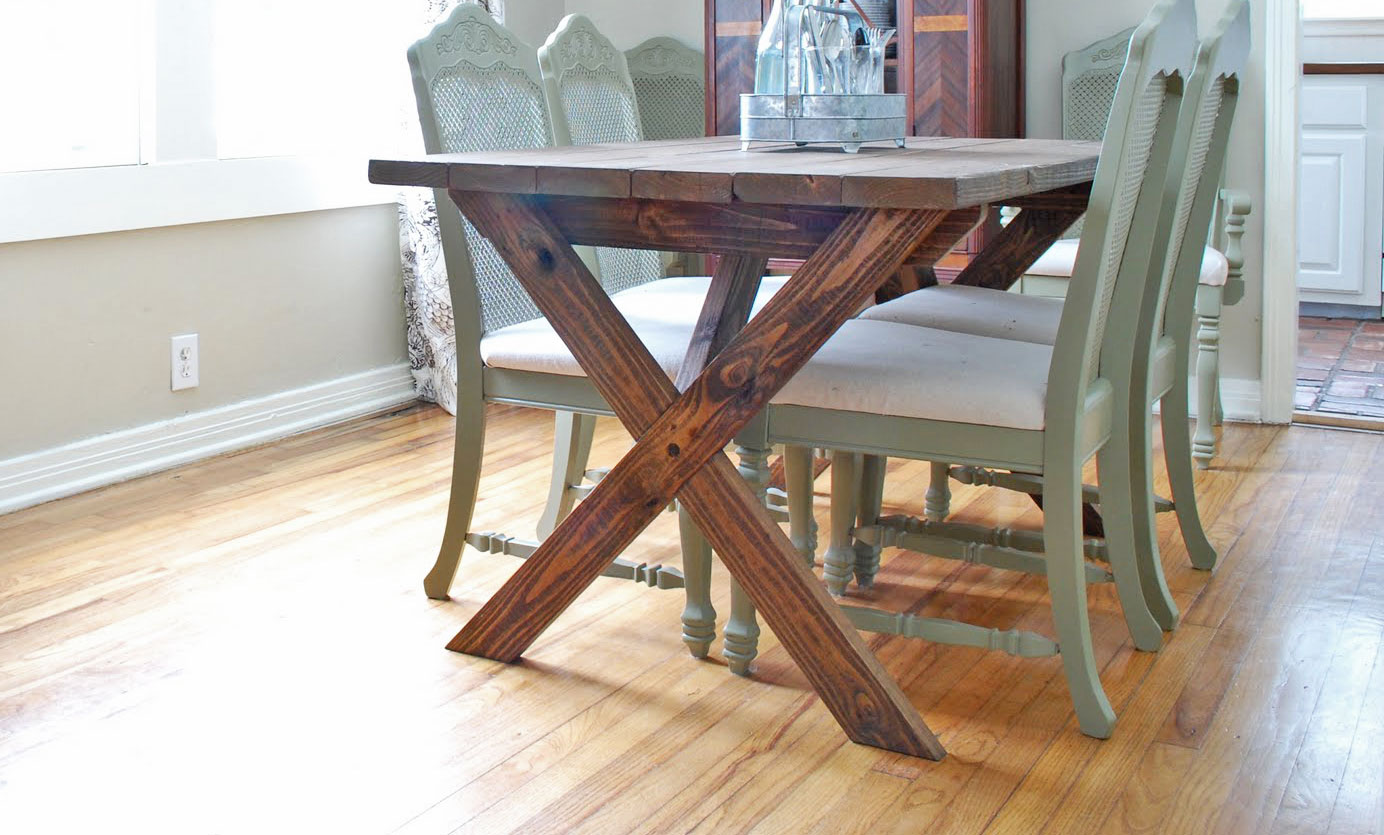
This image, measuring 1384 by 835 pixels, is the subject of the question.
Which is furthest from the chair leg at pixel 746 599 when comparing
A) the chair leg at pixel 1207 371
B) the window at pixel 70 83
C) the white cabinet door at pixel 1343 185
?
the white cabinet door at pixel 1343 185

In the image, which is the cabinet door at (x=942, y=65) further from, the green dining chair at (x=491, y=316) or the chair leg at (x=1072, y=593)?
the chair leg at (x=1072, y=593)

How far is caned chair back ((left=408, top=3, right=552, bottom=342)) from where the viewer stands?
2.27 m

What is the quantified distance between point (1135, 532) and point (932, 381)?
1.94 feet

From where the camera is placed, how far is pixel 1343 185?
16.2 ft

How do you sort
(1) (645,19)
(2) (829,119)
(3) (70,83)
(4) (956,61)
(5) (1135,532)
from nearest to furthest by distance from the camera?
1. (2) (829,119)
2. (5) (1135,532)
3. (3) (70,83)
4. (4) (956,61)
5. (1) (645,19)

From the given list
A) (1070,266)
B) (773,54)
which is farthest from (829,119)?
(1070,266)

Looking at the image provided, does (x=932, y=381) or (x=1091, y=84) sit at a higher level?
(x=1091, y=84)

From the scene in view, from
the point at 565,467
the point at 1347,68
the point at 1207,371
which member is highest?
the point at 1347,68

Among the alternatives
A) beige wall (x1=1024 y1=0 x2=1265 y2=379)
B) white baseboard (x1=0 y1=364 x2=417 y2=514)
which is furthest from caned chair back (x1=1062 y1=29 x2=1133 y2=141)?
white baseboard (x1=0 y1=364 x2=417 y2=514)

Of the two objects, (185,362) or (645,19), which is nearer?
A: (185,362)

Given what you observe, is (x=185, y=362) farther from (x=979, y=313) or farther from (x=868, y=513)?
(x=979, y=313)

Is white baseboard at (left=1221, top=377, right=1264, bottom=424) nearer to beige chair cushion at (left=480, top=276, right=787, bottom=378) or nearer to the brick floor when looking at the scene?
the brick floor

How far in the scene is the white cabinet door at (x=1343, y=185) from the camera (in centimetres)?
489

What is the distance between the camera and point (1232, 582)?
2.48 metres
